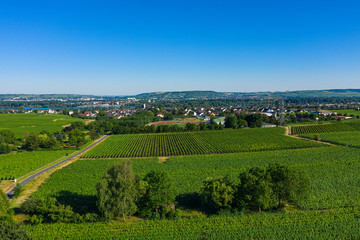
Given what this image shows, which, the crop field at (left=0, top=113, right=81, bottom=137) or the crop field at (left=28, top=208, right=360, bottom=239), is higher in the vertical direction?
the crop field at (left=0, top=113, right=81, bottom=137)

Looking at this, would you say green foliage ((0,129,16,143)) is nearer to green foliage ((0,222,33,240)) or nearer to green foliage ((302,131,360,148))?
green foliage ((0,222,33,240))

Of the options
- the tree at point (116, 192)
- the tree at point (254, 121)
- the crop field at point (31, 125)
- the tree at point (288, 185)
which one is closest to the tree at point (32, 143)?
the crop field at point (31, 125)

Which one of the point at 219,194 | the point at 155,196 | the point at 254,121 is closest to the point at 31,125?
the point at 155,196

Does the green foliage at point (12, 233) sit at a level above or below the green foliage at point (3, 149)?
above

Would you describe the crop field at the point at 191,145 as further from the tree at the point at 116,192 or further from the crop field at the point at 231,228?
the crop field at the point at 231,228

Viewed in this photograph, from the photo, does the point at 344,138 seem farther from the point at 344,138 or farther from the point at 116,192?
the point at 116,192

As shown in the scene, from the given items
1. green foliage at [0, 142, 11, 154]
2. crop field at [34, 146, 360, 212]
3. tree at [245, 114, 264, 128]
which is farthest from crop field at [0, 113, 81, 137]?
tree at [245, 114, 264, 128]

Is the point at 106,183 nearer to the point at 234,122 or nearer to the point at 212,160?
the point at 212,160
